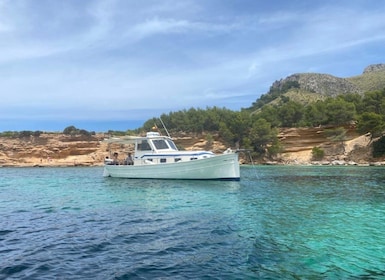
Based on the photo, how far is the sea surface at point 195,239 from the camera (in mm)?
6383

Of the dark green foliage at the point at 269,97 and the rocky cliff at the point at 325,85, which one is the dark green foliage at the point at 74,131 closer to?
the rocky cliff at the point at 325,85

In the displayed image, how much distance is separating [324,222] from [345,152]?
55.4 m

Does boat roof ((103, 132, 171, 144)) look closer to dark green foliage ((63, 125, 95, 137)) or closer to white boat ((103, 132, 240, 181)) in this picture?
white boat ((103, 132, 240, 181))

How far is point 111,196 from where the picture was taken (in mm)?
17469

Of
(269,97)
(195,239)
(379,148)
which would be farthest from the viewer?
(269,97)

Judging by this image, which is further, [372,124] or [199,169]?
[372,124]

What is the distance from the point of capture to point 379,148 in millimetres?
56562

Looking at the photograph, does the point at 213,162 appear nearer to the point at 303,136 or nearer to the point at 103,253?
the point at 103,253

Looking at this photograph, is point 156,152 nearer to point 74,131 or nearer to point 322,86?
point 74,131

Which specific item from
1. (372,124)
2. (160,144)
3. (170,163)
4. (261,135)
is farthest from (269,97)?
(170,163)

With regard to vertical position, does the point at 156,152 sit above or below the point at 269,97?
below

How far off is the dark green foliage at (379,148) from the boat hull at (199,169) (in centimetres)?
4159

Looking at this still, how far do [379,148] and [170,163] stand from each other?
44369 mm

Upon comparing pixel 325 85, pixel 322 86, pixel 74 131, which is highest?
pixel 325 85
